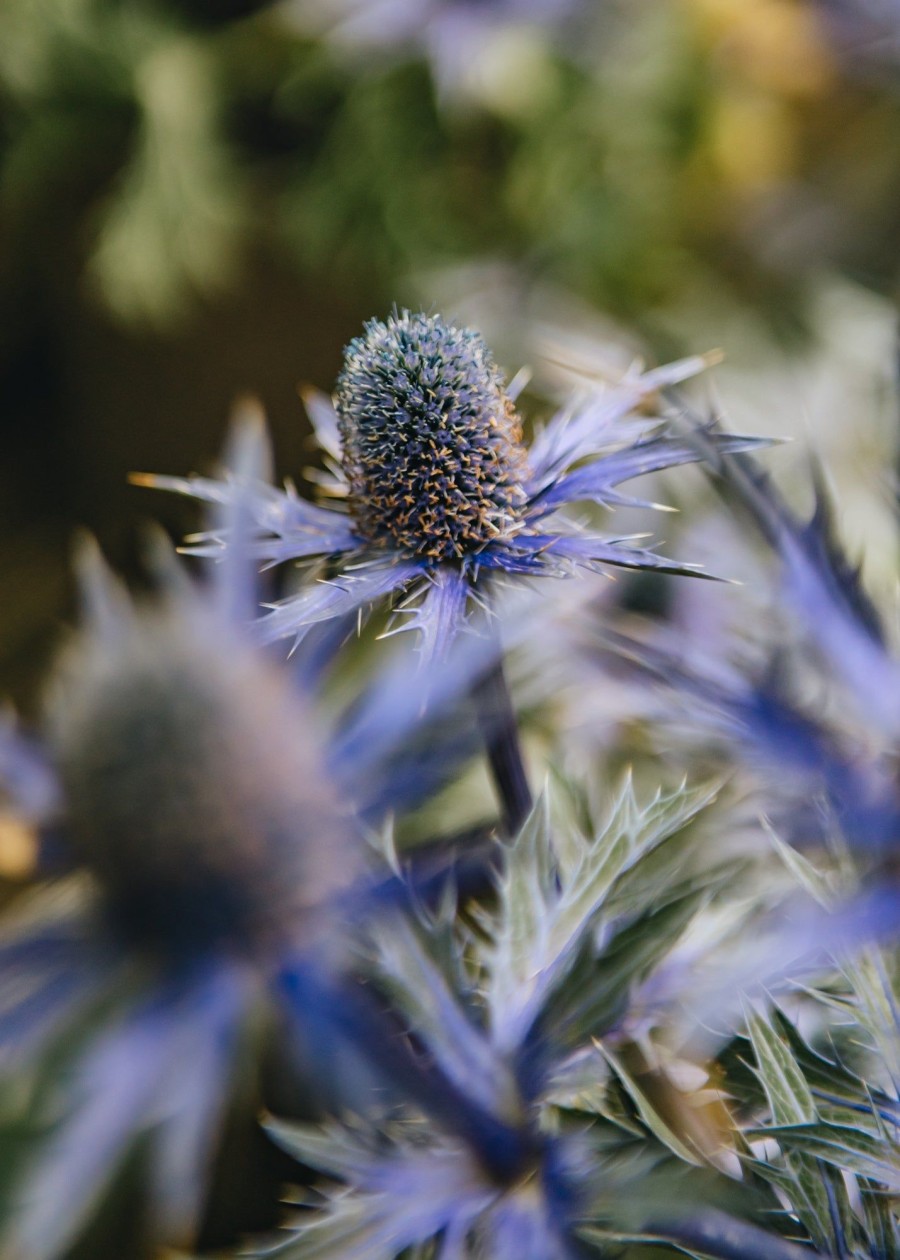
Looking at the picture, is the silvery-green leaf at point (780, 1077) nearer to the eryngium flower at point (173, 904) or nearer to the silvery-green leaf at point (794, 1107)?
the silvery-green leaf at point (794, 1107)

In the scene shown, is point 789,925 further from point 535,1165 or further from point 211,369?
point 211,369

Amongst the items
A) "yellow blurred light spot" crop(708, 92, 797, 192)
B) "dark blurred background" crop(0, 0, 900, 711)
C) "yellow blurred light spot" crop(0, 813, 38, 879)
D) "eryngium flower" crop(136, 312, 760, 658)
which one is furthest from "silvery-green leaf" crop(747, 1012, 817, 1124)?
"yellow blurred light spot" crop(708, 92, 797, 192)

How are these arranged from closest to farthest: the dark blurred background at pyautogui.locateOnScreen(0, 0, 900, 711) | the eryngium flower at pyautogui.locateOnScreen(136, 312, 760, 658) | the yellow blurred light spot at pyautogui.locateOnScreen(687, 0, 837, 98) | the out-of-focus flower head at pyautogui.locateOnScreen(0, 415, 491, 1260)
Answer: the eryngium flower at pyautogui.locateOnScreen(136, 312, 760, 658), the out-of-focus flower head at pyautogui.locateOnScreen(0, 415, 491, 1260), the dark blurred background at pyautogui.locateOnScreen(0, 0, 900, 711), the yellow blurred light spot at pyautogui.locateOnScreen(687, 0, 837, 98)

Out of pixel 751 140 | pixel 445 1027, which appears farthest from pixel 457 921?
pixel 751 140

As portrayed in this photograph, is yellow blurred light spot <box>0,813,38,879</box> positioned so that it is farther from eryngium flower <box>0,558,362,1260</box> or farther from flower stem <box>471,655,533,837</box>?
flower stem <box>471,655,533,837</box>

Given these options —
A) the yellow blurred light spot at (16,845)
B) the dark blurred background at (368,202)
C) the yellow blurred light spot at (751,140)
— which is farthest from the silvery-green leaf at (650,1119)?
the yellow blurred light spot at (751,140)

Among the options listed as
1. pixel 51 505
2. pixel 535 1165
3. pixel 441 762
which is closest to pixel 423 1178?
pixel 535 1165
